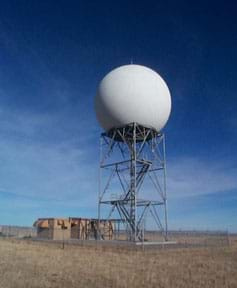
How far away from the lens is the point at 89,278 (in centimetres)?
1123

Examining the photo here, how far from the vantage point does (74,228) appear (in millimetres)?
40188

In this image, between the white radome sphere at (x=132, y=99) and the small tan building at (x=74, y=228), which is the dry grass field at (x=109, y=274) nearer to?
the white radome sphere at (x=132, y=99)

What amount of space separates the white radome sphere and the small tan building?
1281 cm

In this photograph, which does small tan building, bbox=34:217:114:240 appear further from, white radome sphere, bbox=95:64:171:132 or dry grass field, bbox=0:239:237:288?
dry grass field, bbox=0:239:237:288

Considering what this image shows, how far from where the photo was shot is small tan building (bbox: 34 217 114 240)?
128ft

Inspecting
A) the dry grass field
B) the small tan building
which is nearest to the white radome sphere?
the small tan building

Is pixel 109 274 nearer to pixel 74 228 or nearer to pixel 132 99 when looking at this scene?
pixel 132 99

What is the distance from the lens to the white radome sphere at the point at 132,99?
30312 millimetres

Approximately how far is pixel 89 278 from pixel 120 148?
21.9 m

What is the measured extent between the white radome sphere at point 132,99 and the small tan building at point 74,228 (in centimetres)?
1281

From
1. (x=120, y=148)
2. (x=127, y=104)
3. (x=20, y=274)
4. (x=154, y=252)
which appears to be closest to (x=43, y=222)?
(x=120, y=148)

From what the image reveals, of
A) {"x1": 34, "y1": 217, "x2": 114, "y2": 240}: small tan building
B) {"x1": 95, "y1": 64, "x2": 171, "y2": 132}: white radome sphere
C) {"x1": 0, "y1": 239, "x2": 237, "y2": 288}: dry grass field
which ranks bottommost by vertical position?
{"x1": 0, "y1": 239, "x2": 237, "y2": 288}: dry grass field

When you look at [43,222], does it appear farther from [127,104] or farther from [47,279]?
[47,279]

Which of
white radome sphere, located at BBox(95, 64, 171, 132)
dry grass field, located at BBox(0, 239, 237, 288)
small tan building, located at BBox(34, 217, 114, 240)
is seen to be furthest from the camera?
small tan building, located at BBox(34, 217, 114, 240)
